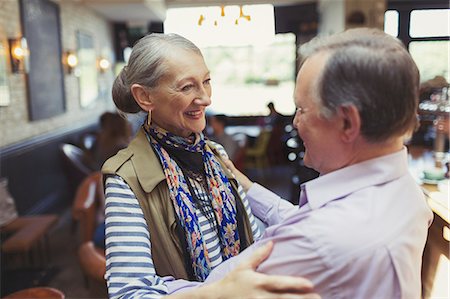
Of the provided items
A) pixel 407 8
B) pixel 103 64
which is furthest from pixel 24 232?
pixel 407 8

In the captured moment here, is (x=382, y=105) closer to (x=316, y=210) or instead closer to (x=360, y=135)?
(x=360, y=135)

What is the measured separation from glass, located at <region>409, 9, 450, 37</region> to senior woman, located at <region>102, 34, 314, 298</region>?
21.0 feet

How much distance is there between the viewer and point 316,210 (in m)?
0.79

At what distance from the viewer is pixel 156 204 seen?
108cm

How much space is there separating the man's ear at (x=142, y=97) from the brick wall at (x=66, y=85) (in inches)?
152

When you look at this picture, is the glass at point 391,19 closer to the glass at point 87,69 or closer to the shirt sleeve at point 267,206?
the glass at point 87,69

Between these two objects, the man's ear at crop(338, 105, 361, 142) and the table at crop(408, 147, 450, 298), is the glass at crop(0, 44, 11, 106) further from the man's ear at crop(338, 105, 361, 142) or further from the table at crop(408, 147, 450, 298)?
the man's ear at crop(338, 105, 361, 142)

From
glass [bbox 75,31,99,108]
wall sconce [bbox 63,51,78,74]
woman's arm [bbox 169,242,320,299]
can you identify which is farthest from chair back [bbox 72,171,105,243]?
glass [bbox 75,31,99,108]

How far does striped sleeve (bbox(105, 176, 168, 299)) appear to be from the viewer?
97 cm

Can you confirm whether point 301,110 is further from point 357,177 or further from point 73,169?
point 73,169

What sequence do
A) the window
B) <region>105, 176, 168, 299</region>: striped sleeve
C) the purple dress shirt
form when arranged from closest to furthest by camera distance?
1. the purple dress shirt
2. <region>105, 176, 168, 299</region>: striped sleeve
3. the window

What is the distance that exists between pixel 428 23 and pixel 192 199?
23.1ft

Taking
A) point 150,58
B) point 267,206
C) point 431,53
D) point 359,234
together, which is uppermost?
point 431,53

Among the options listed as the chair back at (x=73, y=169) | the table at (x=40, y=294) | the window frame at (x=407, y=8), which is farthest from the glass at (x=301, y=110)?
the window frame at (x=407, y=8)
